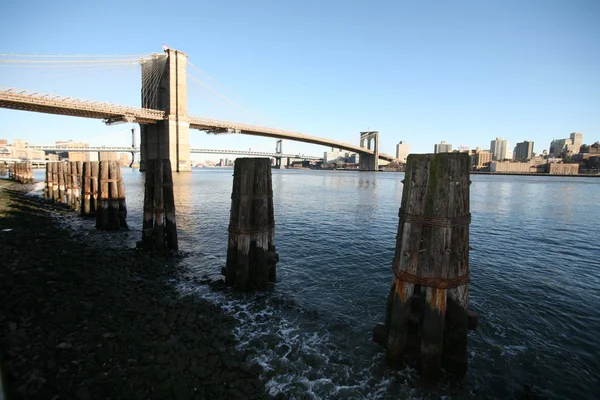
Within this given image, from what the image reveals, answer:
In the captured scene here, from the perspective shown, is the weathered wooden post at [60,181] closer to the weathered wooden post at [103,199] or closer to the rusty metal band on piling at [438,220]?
the weathered wooden post at [103,199]

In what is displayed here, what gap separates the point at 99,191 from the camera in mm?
13086

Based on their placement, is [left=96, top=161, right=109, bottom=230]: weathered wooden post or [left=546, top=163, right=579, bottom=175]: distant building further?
[left=546, top=163, right=579, bottom=175]: distant building

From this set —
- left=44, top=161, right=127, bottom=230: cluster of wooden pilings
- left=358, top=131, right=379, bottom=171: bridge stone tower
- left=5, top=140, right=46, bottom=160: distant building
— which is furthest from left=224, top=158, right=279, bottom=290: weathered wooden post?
left=5, top=140, right=46, bottom=160: distant building

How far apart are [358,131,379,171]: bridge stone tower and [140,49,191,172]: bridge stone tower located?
256 feet

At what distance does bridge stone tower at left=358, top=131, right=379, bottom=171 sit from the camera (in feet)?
413

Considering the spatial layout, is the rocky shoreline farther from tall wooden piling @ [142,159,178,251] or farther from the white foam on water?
tall wooden piling @ [142,159,178,251]

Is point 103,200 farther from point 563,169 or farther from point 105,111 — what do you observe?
point 563,169

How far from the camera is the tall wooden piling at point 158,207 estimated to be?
9.72m

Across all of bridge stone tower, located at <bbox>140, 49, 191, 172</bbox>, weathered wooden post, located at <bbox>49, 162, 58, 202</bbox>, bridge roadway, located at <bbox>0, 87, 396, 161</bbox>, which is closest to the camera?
weathered wooden post, located at <bbox>49, 162, 58, 202</bbox>

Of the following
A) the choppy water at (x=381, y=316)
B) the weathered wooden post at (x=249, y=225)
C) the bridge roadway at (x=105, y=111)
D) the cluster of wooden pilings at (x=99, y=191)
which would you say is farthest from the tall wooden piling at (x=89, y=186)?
the bridge roadway at (x=105, y=111)

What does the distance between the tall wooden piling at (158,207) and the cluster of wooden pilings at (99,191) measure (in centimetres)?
353

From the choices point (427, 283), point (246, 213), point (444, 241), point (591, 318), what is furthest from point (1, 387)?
point (591, 318)

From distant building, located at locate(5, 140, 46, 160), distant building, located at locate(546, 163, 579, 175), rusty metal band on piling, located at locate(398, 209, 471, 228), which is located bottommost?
rusty metal band on piling, located at locate(398, 209, 471, 228)

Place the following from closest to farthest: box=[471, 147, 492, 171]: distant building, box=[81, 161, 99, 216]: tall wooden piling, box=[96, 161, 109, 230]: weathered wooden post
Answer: box=[96, 161, 109, 230]: weathered wooden post
box=[81, 161, 99, 216]: tall wooden piling
box=[471, 147, 492, 171]: distant building
